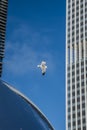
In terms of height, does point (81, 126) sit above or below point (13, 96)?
below

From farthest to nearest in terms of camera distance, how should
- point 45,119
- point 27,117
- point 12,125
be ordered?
1. point 45,119
2. point 27,117
3. point 12,125

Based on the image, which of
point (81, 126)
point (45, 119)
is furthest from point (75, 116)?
point (45, 119)

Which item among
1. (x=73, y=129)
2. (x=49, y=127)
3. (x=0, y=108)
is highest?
(x=0, y=108)

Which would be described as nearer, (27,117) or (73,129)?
(27,117)

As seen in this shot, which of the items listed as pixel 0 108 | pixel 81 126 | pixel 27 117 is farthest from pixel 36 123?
pixel 81 126

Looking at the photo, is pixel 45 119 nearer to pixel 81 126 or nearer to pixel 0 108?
pixel 0 108

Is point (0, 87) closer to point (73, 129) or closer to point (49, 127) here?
point (49, 127)

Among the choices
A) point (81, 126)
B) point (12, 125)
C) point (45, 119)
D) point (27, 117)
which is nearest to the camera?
point (12, 125)
